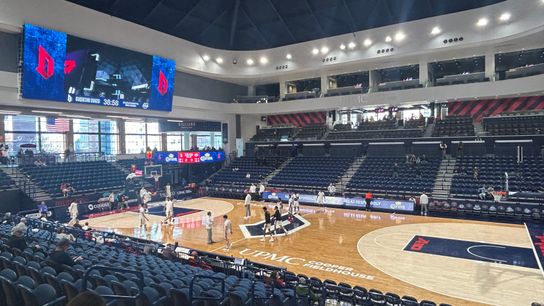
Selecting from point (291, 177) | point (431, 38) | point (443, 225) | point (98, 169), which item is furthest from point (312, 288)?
point (98, 169)

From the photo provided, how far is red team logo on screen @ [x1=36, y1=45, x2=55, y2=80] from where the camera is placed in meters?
18.5

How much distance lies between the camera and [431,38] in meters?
24.7

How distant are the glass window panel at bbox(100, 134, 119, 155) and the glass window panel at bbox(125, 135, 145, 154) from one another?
1.08 meters

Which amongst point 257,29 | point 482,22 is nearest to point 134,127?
point 257,29

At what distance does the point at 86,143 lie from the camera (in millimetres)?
30641

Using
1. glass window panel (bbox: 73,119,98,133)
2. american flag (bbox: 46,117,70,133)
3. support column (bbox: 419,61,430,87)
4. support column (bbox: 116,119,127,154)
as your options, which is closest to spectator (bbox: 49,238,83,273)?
american flag (bbox: 46,117,70,133)

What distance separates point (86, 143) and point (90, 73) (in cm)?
1203

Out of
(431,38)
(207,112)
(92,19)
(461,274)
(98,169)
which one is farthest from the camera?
(207,112)

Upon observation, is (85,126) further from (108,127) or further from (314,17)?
(314,17)

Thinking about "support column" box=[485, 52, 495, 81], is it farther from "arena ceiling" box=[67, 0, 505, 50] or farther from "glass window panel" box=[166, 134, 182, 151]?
"glass window panel" box=[166, 134, 182, 151]

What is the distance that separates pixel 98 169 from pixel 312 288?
82.1 feet

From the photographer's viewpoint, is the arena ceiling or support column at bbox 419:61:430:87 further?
support column at bbox 419:61:430:87

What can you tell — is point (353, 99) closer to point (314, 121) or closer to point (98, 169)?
point (314, 121)

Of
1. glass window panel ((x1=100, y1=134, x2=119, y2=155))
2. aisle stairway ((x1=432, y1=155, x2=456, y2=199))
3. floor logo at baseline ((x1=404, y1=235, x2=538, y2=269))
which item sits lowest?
floor logo at baseline ((x1=404, y1=235, x2=538, y2=269))
